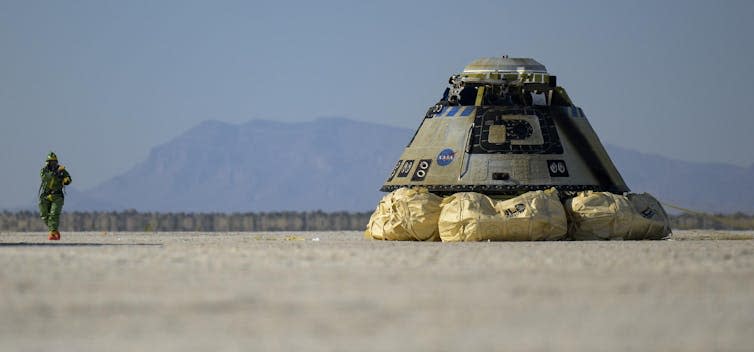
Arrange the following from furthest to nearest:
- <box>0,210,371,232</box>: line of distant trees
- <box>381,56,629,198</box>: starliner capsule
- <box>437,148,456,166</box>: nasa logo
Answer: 1. <box>0,210,371,232</box>: line of distant trees
2. <box>437,148,456,166</box>: nasa logo
3. <box>381,56,629,198</box>: starliner capsule

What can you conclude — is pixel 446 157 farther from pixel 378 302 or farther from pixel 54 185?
pixel 378 302

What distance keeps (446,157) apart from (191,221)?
39192mm

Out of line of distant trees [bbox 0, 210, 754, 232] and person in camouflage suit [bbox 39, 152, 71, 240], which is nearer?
person in camouflage suit [bbox 39, 152, 71, 240]

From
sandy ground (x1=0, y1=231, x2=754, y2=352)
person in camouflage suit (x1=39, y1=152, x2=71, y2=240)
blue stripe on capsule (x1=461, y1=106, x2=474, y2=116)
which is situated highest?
blue stripe on capsule (x1=461, y1=106, x2=474, y2=116)

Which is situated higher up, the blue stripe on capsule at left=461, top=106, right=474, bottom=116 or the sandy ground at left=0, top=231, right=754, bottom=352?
the blue stripe on capsule at left=461, top=106, right=474, bottom=116

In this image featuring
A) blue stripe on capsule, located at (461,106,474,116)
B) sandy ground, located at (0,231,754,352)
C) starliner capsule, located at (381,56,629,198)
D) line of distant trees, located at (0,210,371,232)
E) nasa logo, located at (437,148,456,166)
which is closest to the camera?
sandy ground, located at (0,231,754,352)

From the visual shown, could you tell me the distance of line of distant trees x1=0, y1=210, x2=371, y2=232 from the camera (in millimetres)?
61562

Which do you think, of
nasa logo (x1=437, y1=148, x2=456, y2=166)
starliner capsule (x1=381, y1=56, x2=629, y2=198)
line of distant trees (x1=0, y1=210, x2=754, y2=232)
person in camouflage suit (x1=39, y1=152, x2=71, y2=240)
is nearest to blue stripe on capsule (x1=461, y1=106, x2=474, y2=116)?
starliner capsule (x1=381, y1=56, x2=629, y2=198)

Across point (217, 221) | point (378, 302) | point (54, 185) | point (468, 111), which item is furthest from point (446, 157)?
point (217, 221)

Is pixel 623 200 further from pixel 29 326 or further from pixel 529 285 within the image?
pixel 29 326

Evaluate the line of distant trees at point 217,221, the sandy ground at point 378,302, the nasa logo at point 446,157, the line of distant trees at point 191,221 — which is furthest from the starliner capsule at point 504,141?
the line of distant trees at point 191,221

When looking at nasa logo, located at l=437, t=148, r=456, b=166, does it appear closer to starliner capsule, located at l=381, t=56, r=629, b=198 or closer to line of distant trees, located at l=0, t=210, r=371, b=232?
starliner capsule, located at l=381, t=56, r=629, b=198

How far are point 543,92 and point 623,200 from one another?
11.1ft

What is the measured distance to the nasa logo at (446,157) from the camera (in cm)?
3077
